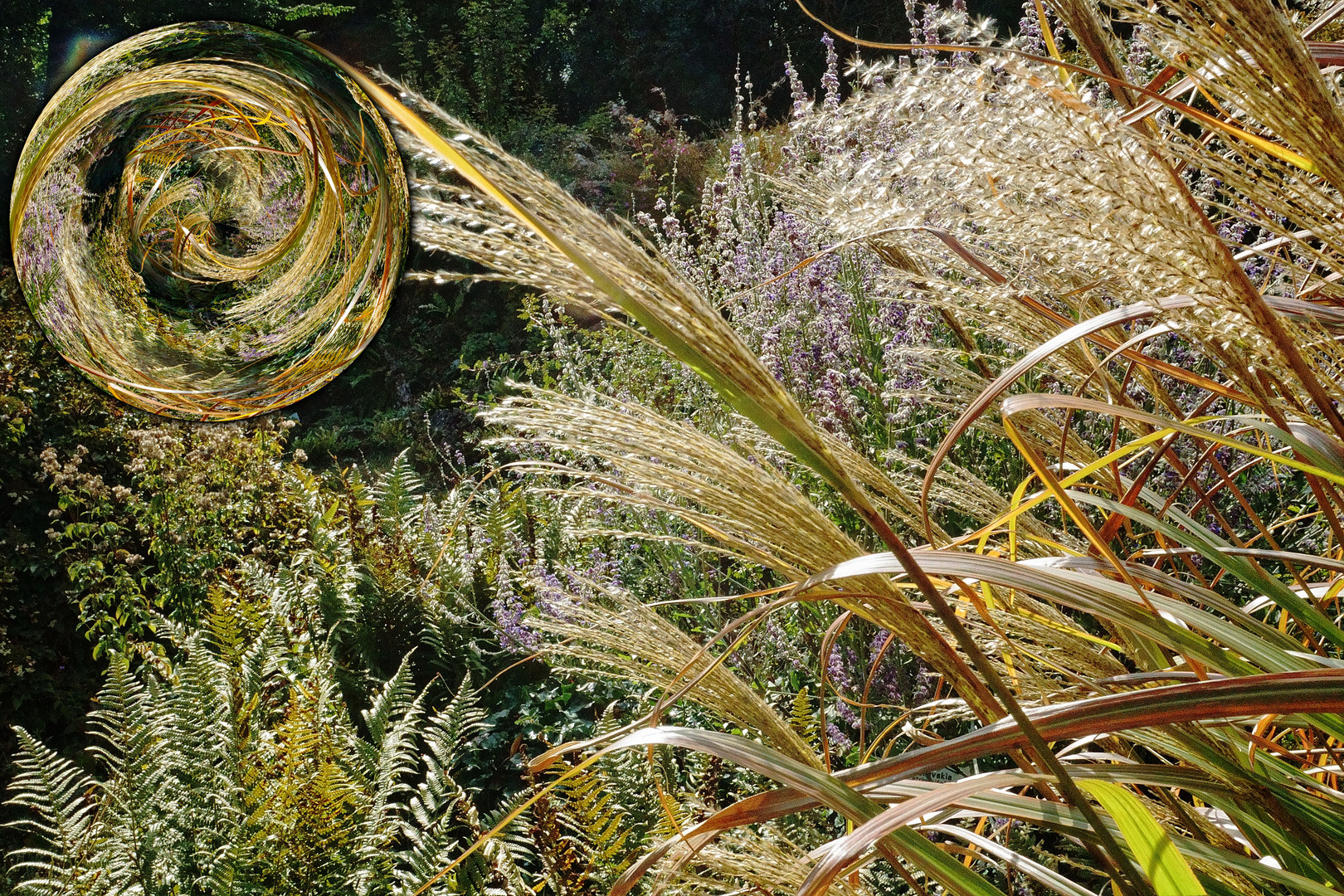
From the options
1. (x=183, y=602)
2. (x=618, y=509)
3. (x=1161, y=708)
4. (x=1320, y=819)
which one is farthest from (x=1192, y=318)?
(x=183, y=602)

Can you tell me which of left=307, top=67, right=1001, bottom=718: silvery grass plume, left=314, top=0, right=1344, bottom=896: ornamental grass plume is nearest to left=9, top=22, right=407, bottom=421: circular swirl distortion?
left=314, top=0, right=1344, bottom=896: ornamental grass plume

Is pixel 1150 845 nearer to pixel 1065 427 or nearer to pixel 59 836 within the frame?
pixel 1065 427

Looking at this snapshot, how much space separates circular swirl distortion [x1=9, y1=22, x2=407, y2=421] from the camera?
2295 millimetres

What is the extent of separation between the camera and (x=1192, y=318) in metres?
0.63

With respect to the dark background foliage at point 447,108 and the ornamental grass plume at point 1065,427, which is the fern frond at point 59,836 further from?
the ornamental grass plume at point 1065,427

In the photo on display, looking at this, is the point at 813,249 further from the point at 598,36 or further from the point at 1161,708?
the point at 598,36

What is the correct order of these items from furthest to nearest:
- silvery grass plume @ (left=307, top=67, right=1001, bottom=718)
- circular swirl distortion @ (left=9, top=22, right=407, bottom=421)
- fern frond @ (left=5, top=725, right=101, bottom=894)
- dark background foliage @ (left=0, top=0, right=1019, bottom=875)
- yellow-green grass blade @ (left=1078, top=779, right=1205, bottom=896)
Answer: dark background foliage @ (left=0, top=0, right=1019, bottom=875) < circular swirl distortion @ (left=9, top=22, right=407, bottom=421) < fern frond @ (left=5, top=725, right=101, bottom=894) < yellow-green grass blade @ (left=1078, top=779, right=1205, bottom=896) < silvery grass plume @ (left=307, top=67, right=1001, bottom=718)

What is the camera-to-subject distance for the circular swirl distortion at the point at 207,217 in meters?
2.29

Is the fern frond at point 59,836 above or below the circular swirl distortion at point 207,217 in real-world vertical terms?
below

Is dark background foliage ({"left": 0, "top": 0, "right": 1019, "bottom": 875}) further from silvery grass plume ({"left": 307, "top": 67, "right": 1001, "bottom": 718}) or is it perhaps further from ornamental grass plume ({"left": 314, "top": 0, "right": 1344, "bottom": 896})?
silvery grass plume ({"left": 307, "top": 67, "right": 1001, "bottom": 718})

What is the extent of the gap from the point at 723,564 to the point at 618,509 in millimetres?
556

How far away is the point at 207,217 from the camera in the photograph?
2447 mm

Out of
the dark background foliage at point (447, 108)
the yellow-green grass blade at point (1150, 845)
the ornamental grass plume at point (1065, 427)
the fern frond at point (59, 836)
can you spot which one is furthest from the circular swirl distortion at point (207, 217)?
the yellow-green grass blade at point (1150, 845)

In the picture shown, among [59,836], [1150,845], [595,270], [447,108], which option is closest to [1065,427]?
[1150,845]
